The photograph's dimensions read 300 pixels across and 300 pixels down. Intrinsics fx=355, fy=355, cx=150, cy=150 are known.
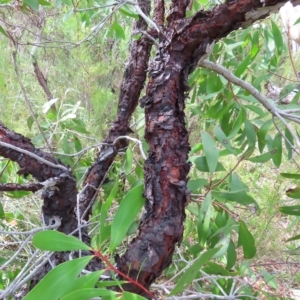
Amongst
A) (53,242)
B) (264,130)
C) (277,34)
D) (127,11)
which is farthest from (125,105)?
(53,242)

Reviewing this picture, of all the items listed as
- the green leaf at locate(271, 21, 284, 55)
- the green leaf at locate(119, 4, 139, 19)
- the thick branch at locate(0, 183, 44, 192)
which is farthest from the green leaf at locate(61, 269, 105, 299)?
the green leaf at locate(271, 21, 284, 55)

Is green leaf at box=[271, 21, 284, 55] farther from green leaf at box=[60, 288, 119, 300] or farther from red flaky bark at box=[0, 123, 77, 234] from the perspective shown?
green leaf at box=[60, 288, 119, 300]

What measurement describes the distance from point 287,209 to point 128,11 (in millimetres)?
517

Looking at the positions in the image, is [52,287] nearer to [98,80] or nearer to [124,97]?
[124,97]

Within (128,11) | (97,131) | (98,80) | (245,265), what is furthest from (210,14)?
(98,80)

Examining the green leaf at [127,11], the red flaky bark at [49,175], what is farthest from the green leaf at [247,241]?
the green leaf at [127,11]

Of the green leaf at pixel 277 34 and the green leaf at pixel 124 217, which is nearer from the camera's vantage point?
the green leaf at pixel 124 217

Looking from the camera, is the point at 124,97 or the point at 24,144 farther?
the point at 124,97

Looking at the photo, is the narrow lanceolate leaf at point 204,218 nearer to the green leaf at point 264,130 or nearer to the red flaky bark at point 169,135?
the red flaky bark at point 169,135

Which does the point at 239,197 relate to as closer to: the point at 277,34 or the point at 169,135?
the point at 169,135

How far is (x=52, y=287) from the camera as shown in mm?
355

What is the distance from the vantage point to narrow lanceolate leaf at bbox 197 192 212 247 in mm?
593

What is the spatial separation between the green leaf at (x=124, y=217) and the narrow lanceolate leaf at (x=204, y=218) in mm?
174

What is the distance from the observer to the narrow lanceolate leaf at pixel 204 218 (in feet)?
1.94
